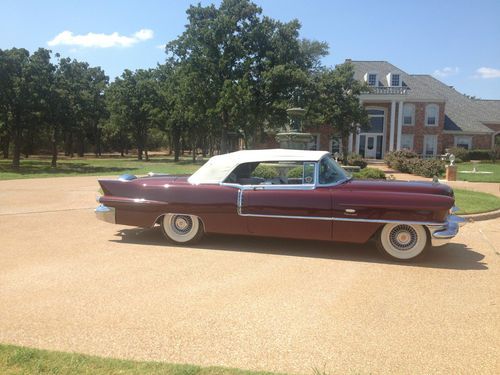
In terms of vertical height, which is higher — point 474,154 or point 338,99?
point 338,99

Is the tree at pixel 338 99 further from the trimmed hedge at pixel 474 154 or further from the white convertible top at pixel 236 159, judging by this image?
the white convertible top at pixel 236 159

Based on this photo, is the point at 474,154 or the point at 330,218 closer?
the point at 330,218

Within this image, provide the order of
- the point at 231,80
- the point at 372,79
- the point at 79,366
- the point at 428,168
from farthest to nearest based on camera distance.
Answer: the point at 372,79
the point at 231,80
the point at 428,168
the point at 79,366

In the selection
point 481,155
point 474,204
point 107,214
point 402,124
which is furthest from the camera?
point 402,124

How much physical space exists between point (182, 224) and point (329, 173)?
2356 millimetres

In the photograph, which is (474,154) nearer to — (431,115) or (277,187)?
(431,115)

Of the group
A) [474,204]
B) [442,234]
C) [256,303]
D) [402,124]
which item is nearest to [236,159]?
[256,303]

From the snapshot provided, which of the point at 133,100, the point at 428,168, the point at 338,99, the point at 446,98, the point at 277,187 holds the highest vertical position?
the point at 446,98

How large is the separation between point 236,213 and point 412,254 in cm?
247

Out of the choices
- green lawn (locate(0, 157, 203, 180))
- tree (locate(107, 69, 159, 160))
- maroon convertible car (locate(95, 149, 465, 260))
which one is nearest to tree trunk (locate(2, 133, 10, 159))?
tree (locate(107, 69, 159, 160))

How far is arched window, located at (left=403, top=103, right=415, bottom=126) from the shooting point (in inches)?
1576

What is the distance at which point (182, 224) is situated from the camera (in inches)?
265

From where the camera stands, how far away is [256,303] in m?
4.30

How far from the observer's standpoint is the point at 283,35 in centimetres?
2852
